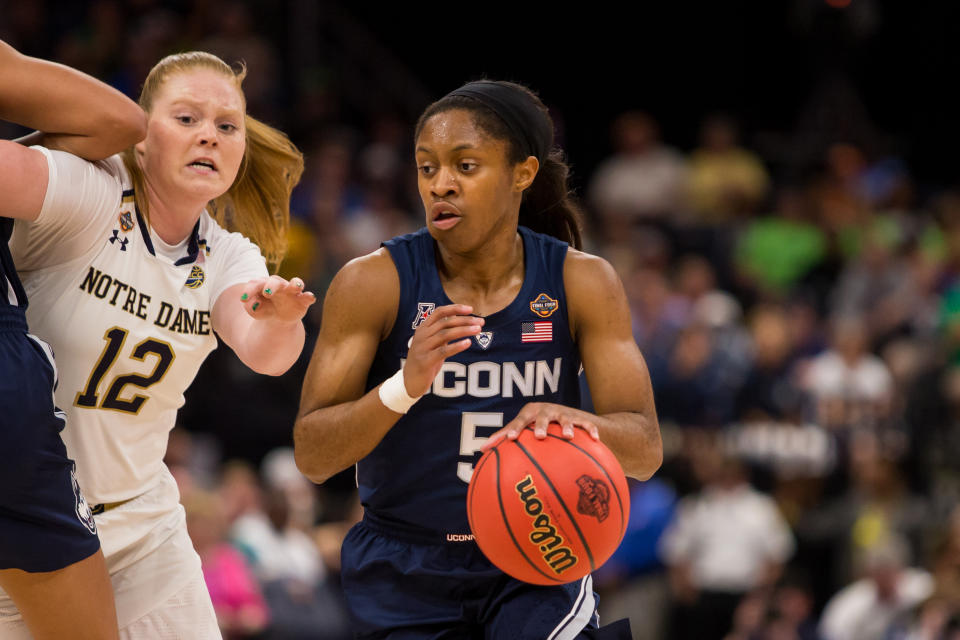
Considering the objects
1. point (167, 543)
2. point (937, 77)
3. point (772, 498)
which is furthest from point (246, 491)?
point (937, 77)

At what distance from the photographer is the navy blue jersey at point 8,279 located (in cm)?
308

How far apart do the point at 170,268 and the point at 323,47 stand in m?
9.68

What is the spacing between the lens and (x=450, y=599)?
355cm

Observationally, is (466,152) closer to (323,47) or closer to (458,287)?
(458,287)

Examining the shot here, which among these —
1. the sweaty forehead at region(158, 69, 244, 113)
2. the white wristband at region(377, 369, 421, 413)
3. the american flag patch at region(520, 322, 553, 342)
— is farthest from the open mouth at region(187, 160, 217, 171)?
the american flag patch at region(520, 322, 553, 342)

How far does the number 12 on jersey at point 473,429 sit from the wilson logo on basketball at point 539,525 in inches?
14.1

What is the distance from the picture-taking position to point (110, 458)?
11.4 ft

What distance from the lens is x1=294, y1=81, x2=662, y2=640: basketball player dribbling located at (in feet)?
11.6

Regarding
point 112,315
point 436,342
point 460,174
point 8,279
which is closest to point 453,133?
point 460,174

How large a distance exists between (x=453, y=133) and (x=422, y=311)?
1.65 ft

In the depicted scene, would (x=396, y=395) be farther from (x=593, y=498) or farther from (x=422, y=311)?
(x=593, y=498)

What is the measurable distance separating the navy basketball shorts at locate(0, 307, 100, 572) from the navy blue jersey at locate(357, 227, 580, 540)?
896 mm

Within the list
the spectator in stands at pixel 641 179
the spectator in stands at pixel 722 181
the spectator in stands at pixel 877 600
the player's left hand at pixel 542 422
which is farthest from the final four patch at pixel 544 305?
the spectator in stands at pixel 722 181

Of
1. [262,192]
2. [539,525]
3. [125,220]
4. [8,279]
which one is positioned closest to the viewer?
[8,279]
